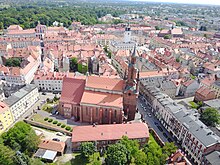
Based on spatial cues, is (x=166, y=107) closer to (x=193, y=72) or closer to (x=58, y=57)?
(x=193, y=72)

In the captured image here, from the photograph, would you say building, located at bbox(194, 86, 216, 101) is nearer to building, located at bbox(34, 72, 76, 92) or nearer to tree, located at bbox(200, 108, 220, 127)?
tree, located at bbox(200, 108, 220, 127)

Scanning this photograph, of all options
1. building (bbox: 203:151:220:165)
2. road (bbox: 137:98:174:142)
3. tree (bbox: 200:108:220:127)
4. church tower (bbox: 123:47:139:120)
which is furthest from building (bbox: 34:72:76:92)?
building (bbox: 203:151:220:165)

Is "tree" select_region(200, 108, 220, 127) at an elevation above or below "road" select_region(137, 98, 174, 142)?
above

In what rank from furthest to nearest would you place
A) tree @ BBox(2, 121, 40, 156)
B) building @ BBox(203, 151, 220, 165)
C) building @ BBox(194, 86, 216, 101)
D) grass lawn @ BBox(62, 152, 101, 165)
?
1. building @ BBox(194, 86, 216, 101)
2. tree @ BBox(2, 121, 40, 156)
3. grass lawn @ BBox(62, 152, 101, 165)
4. building @ BBox(203, 151, 220, 165)

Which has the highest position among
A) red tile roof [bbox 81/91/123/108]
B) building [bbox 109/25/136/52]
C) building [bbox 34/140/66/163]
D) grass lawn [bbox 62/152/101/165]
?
building [bbox 109/25/136/52]

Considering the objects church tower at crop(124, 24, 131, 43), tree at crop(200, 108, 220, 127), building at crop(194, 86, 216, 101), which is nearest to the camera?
tree at crop(200, 108, 220, 127)

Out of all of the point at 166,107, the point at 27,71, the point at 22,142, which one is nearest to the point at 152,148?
the point at 166,107
